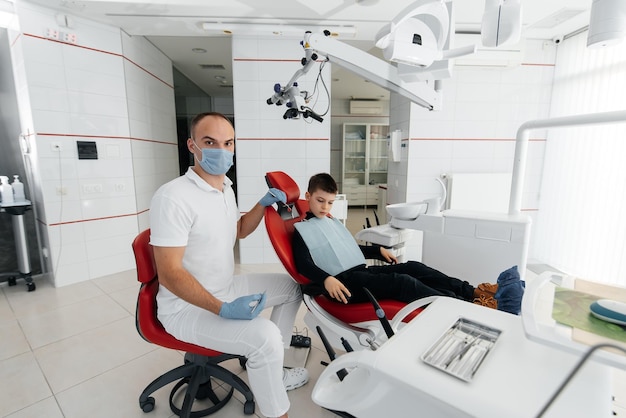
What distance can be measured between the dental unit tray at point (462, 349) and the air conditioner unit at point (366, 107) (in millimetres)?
6947

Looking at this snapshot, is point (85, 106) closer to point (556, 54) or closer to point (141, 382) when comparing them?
point (141, 382)

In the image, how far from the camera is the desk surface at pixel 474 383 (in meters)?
0.50

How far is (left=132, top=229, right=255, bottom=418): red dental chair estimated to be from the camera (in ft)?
4.28

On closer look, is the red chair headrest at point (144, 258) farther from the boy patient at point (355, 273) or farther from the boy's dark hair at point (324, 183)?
the boy's dark hair at point (324, 183)

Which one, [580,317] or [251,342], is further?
[251,342]

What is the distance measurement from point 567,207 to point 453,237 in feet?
7.17

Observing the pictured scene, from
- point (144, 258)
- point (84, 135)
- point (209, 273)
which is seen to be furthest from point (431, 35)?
point (84, 135)

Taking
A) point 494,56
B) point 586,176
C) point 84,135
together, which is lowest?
point 586,176

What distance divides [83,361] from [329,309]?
151 cm

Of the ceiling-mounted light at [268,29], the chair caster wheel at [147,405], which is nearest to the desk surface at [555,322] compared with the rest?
the chair caster wheel at [147,405]

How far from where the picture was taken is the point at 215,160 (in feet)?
4.61

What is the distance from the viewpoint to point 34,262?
10.4ft

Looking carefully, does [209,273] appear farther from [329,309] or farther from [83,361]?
[83,361]

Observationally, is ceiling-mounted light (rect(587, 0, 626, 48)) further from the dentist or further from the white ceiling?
the white ceiling
